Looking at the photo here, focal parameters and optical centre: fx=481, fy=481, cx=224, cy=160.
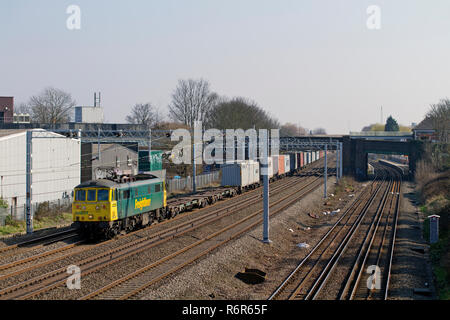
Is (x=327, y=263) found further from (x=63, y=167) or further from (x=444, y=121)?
(x=444, y=121)

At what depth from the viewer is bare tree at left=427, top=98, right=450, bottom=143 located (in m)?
67.7

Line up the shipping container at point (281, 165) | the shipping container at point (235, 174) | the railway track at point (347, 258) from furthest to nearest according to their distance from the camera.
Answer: the shipping container at point (281, 165)
the shipping container at point (235, 174)
the railway track at point (347, 258)

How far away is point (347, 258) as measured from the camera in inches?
946

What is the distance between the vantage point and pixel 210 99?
302ft

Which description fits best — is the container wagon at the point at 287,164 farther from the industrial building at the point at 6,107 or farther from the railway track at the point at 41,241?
the railway track at the point at 41,241

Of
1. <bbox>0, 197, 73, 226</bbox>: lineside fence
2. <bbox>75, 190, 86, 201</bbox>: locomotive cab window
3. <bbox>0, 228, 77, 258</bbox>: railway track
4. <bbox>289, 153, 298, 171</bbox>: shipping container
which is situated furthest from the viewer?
<bbox>289, 153, 298, 171</bbox>: shipping container

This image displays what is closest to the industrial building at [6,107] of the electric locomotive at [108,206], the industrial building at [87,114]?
the industrial building at [87,114]

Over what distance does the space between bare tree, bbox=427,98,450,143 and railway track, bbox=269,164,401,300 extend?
1173 inches

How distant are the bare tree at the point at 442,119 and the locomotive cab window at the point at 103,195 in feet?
187

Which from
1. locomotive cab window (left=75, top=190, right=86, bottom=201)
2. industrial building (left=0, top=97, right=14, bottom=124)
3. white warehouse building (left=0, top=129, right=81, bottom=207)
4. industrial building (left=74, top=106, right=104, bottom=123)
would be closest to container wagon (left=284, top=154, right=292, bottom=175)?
industrial building (left=74, top=106, right=104, bottom=123)

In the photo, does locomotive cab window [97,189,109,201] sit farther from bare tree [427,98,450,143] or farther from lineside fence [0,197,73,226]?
bare tree [427,98,450,143]

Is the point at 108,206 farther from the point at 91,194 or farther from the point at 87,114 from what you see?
the point at 87,114

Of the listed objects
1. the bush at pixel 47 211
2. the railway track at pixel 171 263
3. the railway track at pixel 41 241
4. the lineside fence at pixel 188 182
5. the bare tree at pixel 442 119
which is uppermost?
the bare tree at pixel 442 119

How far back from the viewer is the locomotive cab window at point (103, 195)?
23328 mm
